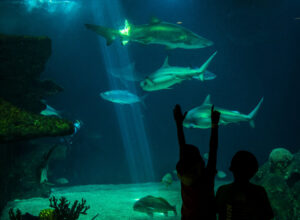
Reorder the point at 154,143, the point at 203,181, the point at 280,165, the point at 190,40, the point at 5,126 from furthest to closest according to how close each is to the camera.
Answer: the point at 154,143
the point at 280,165
the point at 190,40
the point at 5,126
the point at 203,181

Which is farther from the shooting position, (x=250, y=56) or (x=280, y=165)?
(x=250, y=56)

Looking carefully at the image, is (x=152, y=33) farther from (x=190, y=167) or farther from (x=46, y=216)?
(x=46, y=216)

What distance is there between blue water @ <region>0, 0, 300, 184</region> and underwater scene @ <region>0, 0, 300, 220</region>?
80 millimetres

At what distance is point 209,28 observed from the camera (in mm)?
16172

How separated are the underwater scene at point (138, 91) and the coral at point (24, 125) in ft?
0.12

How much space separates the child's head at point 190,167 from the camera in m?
1.77

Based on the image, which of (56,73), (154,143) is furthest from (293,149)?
(56,73)

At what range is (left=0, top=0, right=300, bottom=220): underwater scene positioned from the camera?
566 centimetres

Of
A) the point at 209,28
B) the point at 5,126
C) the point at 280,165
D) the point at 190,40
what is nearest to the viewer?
the point at 5,126

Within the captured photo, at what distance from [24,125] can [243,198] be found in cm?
416

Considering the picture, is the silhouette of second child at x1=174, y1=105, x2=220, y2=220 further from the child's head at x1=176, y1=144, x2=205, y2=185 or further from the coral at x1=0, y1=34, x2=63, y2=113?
the coral at x1=0, y1=34, x2=63, y2=113

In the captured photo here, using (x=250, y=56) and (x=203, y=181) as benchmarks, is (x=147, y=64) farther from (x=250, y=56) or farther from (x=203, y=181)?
(x=203, y=181)

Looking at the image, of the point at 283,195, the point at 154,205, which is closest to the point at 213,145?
the point at 154,205

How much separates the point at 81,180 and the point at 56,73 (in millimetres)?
8310
